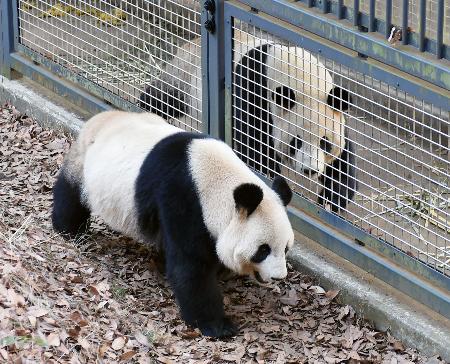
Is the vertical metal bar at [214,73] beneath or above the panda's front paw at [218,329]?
above

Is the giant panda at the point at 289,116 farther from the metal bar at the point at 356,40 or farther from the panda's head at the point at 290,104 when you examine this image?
the metal bar at the point at 356,40

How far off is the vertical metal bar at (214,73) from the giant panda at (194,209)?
0.76 m

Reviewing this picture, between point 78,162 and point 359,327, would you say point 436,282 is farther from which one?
point 78,162

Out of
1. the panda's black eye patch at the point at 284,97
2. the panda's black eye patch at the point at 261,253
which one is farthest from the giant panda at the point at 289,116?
the panda's black eye patch at the point at 261,253

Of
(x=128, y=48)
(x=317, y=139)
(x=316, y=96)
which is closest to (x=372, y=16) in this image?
(x=316, y=96)

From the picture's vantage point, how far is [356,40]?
20.4ft

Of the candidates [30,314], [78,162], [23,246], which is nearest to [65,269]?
[23,246]

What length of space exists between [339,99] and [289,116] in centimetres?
64

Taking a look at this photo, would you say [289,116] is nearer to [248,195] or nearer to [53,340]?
[248,195]

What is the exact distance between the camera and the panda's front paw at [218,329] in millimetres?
6258

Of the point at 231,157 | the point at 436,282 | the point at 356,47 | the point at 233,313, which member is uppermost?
the point at 356,47

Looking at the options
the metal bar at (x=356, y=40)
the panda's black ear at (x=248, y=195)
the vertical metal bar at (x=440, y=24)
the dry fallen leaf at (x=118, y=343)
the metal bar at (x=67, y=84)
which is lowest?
the dry fallen leaf at (x=118, y=343)

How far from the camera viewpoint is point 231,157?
6.38 meters

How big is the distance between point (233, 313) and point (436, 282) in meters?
1.35
